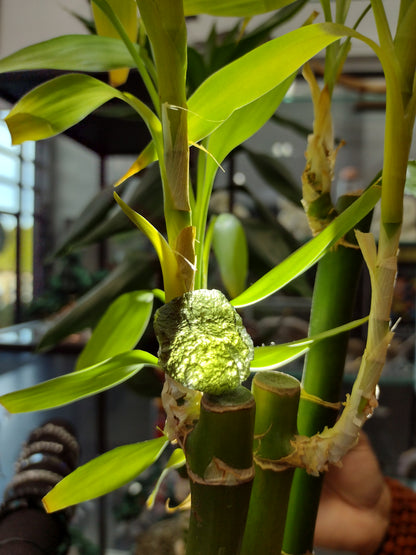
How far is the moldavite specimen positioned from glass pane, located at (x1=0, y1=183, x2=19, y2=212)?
1382 mm

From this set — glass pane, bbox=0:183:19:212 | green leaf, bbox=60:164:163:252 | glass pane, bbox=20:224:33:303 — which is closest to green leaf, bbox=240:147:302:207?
green leaf, bbox=60:164:163:252

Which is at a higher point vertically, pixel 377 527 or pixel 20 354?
pixel 377 527

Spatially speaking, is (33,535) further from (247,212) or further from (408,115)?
(247,212)

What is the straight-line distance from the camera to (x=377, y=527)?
0.42 metres

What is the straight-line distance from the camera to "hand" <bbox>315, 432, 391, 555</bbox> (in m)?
0.41

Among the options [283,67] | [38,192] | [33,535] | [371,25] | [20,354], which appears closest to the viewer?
[283,67]

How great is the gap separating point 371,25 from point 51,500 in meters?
0.80

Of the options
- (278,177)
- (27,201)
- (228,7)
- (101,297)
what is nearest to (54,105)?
(228,7)

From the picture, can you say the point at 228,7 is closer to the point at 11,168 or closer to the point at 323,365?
the point at 323,365

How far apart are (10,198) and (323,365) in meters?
1.39

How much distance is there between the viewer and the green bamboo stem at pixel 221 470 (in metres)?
0.18

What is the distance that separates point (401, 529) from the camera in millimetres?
433

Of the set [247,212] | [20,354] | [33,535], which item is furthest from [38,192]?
[33,535]

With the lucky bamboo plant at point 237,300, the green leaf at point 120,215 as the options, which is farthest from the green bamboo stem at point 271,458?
the green leaf at point 120,215
